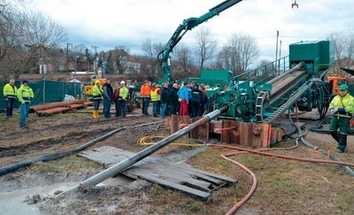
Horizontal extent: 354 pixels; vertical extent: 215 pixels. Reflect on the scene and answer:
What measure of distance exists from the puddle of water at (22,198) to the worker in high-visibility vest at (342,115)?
6878mm

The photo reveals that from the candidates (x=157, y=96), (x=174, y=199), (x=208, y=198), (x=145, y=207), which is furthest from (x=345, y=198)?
(x=157, y=96)

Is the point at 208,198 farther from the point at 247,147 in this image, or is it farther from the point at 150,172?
the point at 247,147

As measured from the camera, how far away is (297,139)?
12.0m

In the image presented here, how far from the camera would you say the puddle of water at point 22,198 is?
6016 millimetres

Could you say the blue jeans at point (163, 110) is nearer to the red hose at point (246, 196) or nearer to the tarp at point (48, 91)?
the tarp at point (48, 91)

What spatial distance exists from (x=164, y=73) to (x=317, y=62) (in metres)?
9.69

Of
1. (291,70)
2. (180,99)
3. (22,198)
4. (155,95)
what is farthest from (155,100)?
(22,198)

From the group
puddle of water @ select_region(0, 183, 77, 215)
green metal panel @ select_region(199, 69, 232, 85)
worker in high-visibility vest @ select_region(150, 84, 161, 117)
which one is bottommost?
puddle of water @ select_region(0, 183, 77, 215)

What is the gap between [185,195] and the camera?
6.57m

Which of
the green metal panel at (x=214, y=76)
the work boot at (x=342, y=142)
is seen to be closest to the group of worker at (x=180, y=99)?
the work boot at (x=342, y=142)

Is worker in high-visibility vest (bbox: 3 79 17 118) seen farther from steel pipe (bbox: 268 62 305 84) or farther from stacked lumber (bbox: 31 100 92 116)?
steel pipe (bbox: 268 62 305 84)

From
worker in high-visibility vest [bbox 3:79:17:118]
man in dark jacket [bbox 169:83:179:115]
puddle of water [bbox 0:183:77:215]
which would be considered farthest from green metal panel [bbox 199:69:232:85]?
puddle of water [bbox 0:183:77:215]

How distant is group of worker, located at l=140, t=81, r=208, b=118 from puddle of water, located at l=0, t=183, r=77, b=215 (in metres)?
9.69

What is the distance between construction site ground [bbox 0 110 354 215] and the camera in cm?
616
